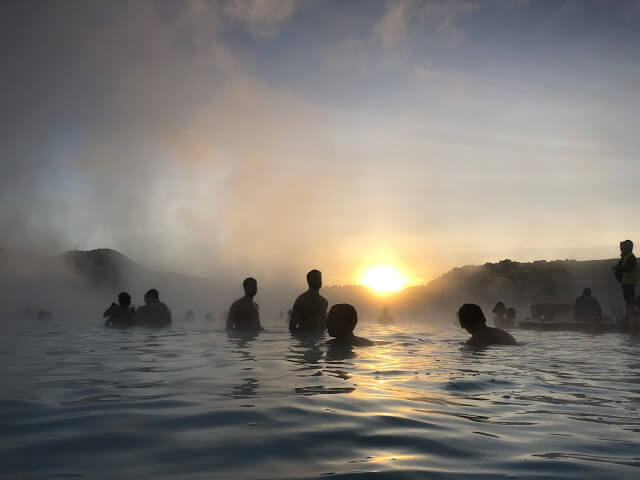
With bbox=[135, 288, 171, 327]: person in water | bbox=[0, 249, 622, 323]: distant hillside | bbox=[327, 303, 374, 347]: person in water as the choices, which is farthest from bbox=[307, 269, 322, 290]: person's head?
bbox=[0, 249, 622, 323]: distant hillside

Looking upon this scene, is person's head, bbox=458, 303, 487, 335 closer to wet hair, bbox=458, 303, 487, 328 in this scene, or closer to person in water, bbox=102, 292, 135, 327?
wet hair, bbox=458, 303, 487, 328

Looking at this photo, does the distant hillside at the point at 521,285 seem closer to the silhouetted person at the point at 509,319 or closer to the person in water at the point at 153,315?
the silhouetted person at the point at 509,319

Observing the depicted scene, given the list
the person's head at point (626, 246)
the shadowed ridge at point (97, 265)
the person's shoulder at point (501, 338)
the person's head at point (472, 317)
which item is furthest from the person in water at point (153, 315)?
the shadowed ridge at point (97, 265)

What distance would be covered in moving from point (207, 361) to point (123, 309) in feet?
29.7

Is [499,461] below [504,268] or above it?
below

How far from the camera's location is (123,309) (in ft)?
46.8

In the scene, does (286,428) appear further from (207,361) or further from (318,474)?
(207,361)

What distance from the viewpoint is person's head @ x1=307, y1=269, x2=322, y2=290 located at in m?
10.6

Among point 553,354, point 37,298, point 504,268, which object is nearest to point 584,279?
point 504,268

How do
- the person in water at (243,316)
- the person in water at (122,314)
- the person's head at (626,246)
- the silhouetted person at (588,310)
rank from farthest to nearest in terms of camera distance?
1. the silhouetted person at (588,310)
2. the person in water at (122,314)
3. the person's head at (626,246)
4. the person in water at (243,316)

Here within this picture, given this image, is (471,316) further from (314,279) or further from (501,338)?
(314,279)

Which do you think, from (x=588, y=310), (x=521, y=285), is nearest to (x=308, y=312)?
(x=588, y=310)

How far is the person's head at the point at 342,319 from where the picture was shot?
27.8 feet

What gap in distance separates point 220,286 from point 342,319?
136567 millimetres
